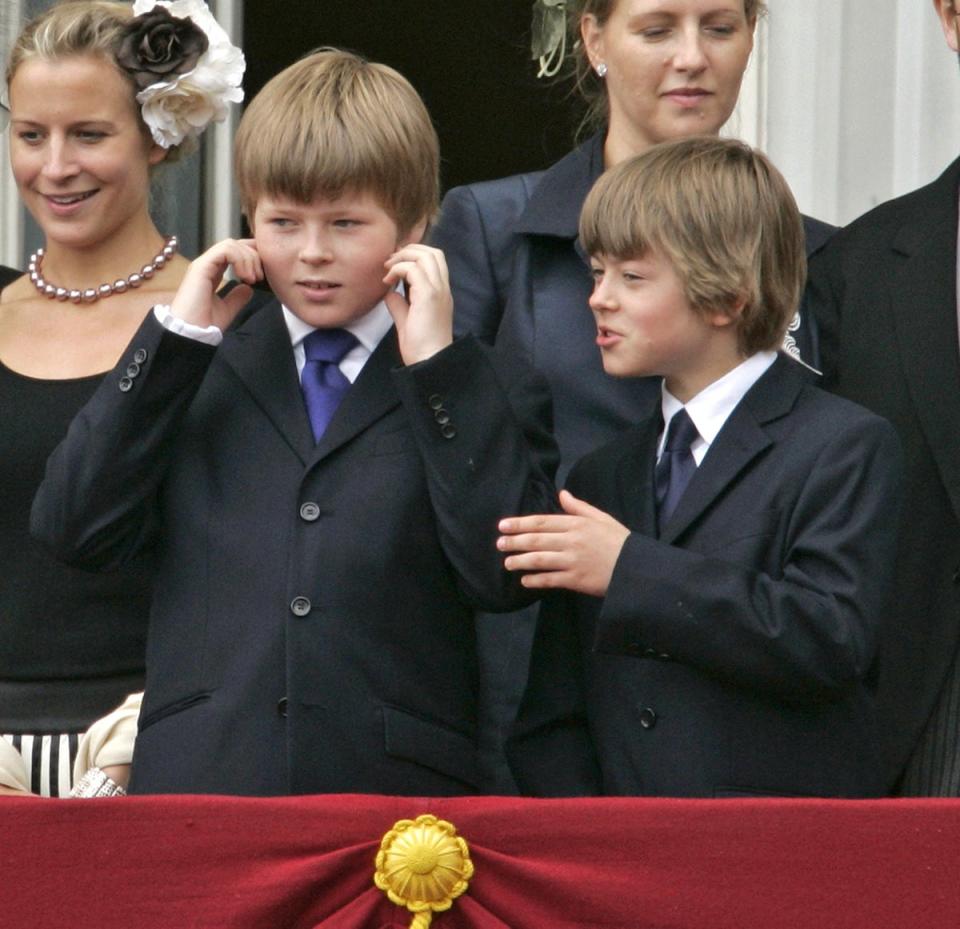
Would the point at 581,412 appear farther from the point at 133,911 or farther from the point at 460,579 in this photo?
the point at 133,911

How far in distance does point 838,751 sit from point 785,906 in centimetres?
36

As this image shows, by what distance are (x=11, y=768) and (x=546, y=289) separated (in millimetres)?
988

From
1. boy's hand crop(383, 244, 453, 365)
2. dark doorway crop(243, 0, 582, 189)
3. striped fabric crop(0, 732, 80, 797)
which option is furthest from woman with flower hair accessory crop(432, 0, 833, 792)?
dark doorway crop(243, 0, 582, 189)

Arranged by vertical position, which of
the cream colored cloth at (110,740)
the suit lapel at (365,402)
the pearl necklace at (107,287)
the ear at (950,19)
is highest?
the ear at (950,19)

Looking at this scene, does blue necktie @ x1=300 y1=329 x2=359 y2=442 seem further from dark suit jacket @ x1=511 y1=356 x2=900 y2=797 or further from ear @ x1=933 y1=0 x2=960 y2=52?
ear @ x1=933 y1=0 x2=960 y2=52

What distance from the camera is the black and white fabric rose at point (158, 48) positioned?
10.8ft

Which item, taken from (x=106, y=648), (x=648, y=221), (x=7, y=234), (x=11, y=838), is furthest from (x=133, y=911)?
(x=7, y=234)

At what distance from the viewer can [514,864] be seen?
2.38 metres

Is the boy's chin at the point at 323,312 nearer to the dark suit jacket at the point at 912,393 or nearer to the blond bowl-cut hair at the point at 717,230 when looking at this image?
the blond bowl-cut hair at the point at 717,230

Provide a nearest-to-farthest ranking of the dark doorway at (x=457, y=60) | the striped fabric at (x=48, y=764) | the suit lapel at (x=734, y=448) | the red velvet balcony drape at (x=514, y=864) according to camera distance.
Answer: the red velvet balcony drape at (x=514, y=864)
the suit lapel at (x=734, y=448)
the striped fabric at (x=48, y=764)
the dark doorway at (x=457, y=60)

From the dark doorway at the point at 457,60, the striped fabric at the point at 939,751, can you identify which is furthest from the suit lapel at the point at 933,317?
the dark doorway at the point at 457,60

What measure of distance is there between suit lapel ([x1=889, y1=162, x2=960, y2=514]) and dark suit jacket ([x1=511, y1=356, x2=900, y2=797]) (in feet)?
1.16

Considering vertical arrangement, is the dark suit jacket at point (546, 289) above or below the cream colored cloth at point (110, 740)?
above

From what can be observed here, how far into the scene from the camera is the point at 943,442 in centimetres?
311
